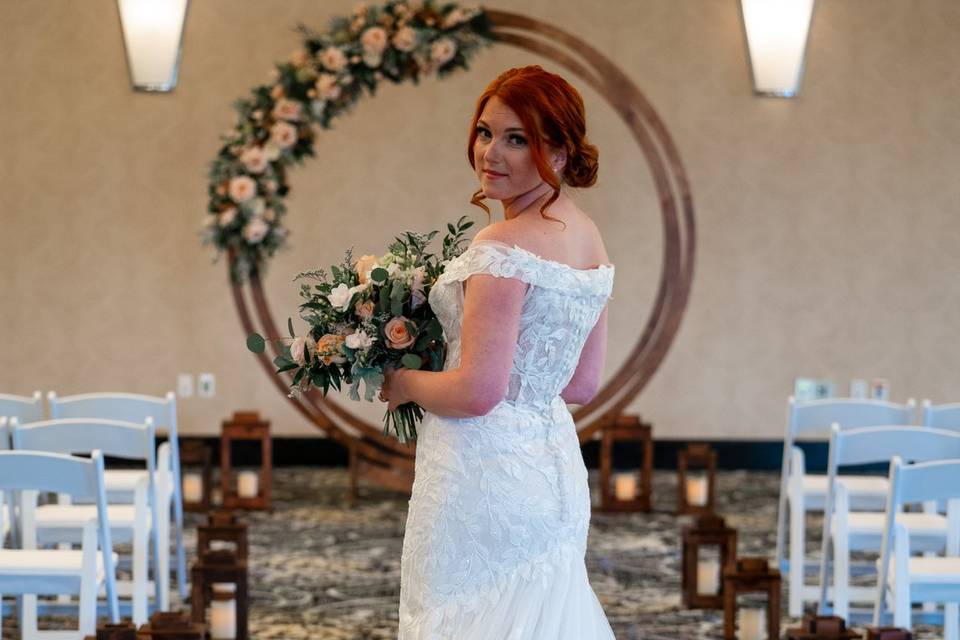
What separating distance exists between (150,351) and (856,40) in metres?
4.28

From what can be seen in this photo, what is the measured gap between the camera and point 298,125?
695 cm

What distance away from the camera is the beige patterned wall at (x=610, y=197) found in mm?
7812

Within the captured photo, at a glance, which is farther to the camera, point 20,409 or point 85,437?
point 20,409

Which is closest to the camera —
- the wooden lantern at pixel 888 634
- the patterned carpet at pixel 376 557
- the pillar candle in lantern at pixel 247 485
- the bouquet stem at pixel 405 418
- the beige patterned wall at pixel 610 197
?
the bouquet stem at pixel 405 418

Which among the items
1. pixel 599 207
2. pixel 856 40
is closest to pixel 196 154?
pixel 599 207

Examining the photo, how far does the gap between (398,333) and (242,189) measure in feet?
14.2

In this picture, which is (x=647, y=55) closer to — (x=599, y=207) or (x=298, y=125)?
(x=599, y=207)

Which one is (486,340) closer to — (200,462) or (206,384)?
(200,462)

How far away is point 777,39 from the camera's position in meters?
6.20

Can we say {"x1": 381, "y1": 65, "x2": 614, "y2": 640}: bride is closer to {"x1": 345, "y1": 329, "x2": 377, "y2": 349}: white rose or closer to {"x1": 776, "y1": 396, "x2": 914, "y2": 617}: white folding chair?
{"x1": 345, "y1": 329, "x2": 377, "y2": 349}: white rose

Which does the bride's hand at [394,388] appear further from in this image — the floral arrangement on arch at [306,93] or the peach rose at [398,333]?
the floral arrangement on arch at [306,93]

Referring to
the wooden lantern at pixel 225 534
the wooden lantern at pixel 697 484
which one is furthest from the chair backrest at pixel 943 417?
the wooden lantern at pixel 225 534

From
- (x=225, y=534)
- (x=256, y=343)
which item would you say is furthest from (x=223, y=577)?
(x=256, y=343)

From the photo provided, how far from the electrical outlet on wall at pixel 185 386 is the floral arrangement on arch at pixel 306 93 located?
1180 mm
